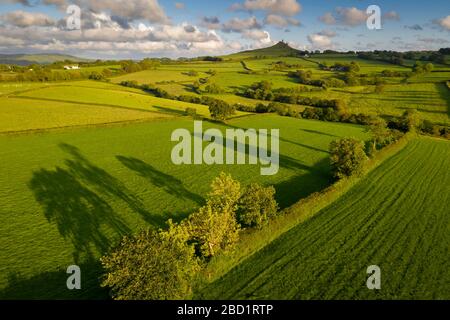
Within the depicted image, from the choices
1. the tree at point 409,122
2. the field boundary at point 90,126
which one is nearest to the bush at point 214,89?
the field boundary at point 90,126

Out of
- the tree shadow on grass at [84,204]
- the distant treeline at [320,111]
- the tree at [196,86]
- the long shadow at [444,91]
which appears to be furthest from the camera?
the tree at [196,86]

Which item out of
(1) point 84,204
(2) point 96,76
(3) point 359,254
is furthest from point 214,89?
(3) point 359,254

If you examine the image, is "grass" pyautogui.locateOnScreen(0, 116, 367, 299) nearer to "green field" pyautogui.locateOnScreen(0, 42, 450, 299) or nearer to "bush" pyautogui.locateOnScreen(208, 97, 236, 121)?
"green field" pyautogui.locateOnScreen(0, 42, 450, 299)

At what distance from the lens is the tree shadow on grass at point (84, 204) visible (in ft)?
90.8

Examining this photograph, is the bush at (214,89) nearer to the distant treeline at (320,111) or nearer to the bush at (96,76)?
the distant treeline at (320,111)

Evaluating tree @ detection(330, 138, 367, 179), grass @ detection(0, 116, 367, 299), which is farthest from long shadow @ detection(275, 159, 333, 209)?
tree @ detection(330, 138, 367, 179)

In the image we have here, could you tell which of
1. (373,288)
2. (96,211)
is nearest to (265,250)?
(373,288)

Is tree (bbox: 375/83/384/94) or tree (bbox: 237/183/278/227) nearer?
tree (bbox: 237/183/278/227)

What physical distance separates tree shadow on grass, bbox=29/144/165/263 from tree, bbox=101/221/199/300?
7658 millimetres

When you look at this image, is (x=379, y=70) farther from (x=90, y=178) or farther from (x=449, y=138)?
(x=90, y=178)

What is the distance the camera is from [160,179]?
140 ft

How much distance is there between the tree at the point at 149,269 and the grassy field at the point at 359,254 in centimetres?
284

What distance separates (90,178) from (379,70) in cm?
14462

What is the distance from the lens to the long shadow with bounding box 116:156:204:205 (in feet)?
124
